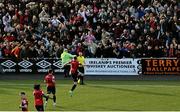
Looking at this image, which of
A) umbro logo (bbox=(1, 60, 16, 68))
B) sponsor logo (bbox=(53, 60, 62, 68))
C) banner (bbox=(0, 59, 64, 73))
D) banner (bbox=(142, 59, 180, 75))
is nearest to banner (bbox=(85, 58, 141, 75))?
banner (bbox=(142, 59, 180, 75))

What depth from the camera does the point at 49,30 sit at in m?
40.6

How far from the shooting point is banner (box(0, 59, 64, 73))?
125 ft

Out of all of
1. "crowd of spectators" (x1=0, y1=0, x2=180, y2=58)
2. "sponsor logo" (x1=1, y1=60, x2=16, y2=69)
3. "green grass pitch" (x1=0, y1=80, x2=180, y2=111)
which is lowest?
"green grass pitch" (x1=0, y1=80, x2=180, y2=111)

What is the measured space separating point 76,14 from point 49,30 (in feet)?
7.58

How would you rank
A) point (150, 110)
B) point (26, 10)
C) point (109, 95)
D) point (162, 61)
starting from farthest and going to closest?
1. point (26, 10)
2. point (162, 61)
3. point (109, 95)
4. point (150, 110)

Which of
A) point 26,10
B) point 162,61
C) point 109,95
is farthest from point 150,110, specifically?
point 26,10

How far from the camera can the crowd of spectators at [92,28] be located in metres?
37.6

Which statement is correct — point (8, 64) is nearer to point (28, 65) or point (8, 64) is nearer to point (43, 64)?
point (28, 65)

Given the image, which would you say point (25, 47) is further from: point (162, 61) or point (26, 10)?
point (162, 61)

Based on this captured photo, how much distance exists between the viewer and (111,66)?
37312 millimetres

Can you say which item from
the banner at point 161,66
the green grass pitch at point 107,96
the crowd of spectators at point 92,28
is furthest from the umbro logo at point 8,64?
the banner at point 161,66

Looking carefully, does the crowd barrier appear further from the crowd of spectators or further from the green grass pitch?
the green grass pitch

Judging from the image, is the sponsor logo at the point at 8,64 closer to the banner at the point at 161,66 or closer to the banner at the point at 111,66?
the banner at the point at 111,66

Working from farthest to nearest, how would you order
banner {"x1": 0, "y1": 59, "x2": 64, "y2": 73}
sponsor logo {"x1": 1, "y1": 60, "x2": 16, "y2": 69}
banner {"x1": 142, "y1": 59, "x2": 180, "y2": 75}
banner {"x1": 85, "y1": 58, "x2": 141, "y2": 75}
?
sponsor logo {"x1": 1, "y1": 60, "x2": 16, "y2": 69}, banner {"x1": 0, "y1": 59, "x2": 64, "y2": 73}, banner {"x1": 85, "y1": 58, "x2": 141, "y2": 75}, banner {"x1": 142, "y1": 59, "x2": 180, "y2": 75}
